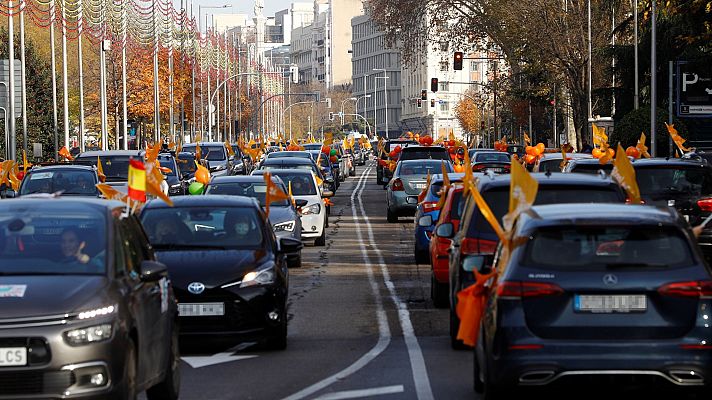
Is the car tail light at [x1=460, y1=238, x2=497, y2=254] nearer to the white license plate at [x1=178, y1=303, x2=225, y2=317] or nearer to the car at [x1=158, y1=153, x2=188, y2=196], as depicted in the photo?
the white license plate at [x1=178, y1=303, x2=225, y2=317]

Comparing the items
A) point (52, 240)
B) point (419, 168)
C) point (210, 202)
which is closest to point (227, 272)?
point (210, 202)

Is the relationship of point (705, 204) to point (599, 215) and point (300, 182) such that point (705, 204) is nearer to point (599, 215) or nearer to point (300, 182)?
point (300, 182)

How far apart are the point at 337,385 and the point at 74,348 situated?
359cm

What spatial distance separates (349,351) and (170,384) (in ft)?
12.2

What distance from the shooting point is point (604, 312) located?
9.58 metres

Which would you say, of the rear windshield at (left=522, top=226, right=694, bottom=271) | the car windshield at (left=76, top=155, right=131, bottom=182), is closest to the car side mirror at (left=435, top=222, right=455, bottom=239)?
the rear windshield at (left=522, top=226, right=694, bottom=271)

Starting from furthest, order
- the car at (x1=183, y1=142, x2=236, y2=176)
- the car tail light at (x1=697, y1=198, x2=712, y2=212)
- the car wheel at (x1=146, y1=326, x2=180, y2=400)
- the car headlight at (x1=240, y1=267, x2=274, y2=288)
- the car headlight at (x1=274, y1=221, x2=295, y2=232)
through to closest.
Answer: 1. the car at (x1=183, y1=142, x2=236, y2=176)
2. the car headlight at (x1=274, y1=221, x2=295, y2=232)
3. the car tail light at (x1=697, y1=198, x2=712, y2=212)
4. the car headlight at (x1=240, y1=267, x2=274, y2=288)
5. the car wheel at (x1=146, y1=326, x2=180, y2=400)

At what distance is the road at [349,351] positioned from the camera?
11.9 metres

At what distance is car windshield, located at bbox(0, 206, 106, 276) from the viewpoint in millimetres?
9688

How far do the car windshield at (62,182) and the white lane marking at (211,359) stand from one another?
15005mm

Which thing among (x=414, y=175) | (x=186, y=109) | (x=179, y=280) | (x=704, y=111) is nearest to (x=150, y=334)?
(x=179, y=280)

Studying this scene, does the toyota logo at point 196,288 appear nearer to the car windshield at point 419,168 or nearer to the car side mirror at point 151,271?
the car side mirror at point 151,271

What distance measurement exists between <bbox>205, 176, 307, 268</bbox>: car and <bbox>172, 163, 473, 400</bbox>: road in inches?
26.2

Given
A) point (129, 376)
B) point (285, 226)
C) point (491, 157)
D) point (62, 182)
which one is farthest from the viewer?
point (491, 157)
